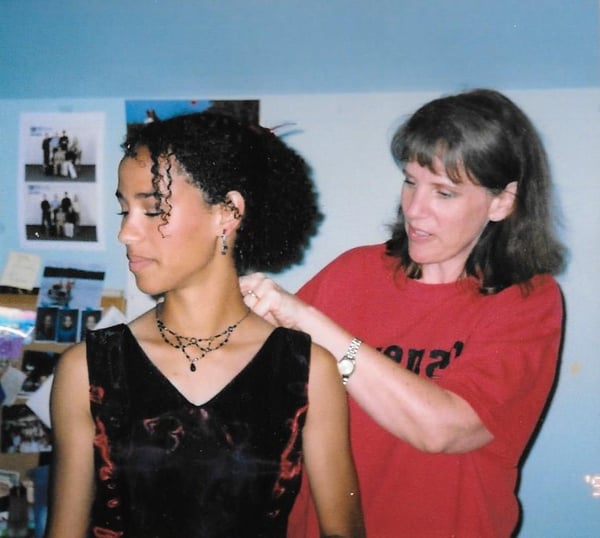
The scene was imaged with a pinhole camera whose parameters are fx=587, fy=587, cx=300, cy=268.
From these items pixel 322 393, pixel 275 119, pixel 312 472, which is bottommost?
pixel 312 472

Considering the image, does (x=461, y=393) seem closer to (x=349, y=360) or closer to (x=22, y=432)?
(x=349, y=360)

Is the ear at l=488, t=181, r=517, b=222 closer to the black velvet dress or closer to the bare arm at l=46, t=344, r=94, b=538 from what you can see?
the black velvet dress

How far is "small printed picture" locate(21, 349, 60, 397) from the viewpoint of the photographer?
1.38m

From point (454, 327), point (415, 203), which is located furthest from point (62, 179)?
point (454, 327)

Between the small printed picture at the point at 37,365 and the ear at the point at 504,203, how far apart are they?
102 cm

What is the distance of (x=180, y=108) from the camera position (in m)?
1.27

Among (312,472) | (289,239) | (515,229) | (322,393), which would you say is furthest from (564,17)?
(312,472)

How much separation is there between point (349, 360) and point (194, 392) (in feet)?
0.83

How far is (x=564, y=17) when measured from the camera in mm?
1064

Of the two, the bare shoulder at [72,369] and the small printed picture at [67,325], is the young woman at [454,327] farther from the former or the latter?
the small printed picture at [67,325]

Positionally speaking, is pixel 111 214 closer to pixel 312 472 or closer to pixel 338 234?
pixel 338 234

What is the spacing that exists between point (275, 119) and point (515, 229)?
536 millimetres

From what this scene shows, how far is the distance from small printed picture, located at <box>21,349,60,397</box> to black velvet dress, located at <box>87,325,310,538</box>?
53cm

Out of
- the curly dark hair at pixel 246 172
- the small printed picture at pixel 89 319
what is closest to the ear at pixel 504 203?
the curly dark hair at pixel 246 172
